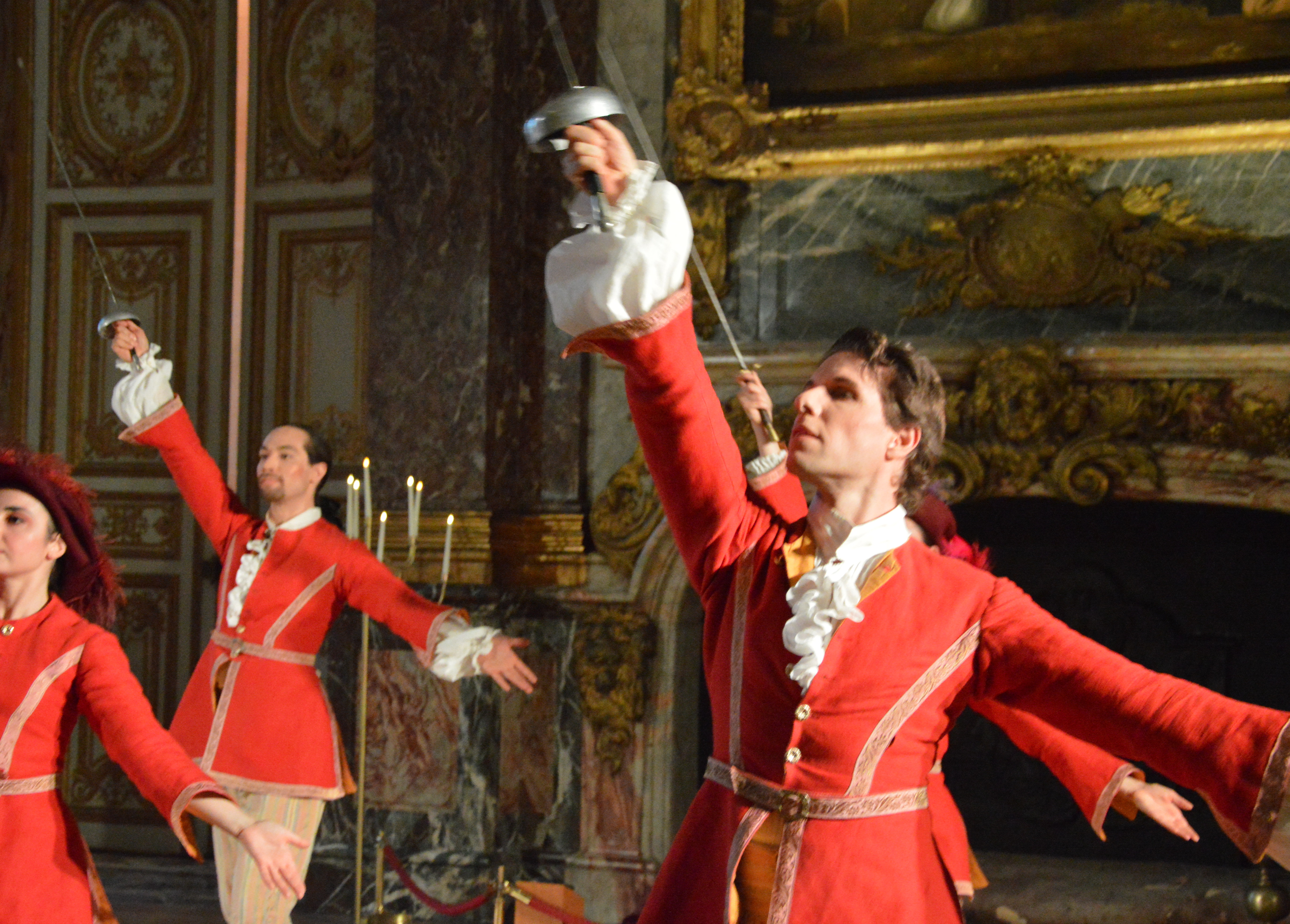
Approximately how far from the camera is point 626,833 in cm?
444

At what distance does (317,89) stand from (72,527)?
327 cm

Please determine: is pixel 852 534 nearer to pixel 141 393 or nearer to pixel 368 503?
pixel 368 503

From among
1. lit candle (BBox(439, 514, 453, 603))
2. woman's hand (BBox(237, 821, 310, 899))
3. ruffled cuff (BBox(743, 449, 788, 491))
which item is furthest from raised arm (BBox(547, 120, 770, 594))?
lit candle (BBox(439, 514, 453, 603))

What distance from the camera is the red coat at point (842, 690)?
1.65m

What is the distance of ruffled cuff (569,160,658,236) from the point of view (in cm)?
150

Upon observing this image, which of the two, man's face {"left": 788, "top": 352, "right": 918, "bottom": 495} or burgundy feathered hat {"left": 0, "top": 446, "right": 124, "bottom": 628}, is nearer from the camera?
man's face {"left": 788, "top": 352, "right": 918, "bottom": 495}

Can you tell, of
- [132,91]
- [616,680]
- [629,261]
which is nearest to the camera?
[629,261]

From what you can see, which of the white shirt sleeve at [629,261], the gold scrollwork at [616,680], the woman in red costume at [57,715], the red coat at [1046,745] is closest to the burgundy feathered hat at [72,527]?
the woman in red costume at [57,715]

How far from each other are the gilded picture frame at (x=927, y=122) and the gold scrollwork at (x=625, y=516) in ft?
3.45

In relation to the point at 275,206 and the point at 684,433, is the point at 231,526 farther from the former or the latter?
the point at 684,433

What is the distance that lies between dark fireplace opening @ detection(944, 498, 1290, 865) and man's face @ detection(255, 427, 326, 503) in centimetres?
229

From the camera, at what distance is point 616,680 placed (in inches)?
174

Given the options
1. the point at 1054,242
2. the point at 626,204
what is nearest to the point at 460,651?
the point at 626,204

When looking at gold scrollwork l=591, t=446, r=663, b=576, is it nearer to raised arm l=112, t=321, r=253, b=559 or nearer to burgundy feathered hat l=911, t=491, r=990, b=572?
raised arm l=112, t=321, r=253, b=559
